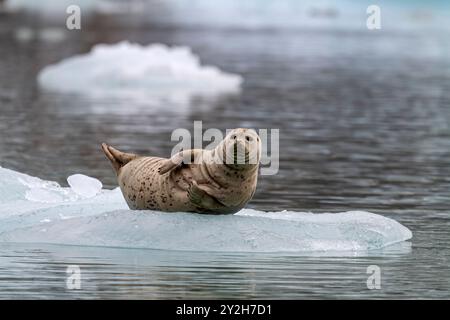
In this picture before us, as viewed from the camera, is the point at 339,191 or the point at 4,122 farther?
the point at 4,122

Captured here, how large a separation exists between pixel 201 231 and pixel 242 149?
564 millimetres

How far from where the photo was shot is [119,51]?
24.9 m

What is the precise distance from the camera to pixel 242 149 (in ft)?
31.0

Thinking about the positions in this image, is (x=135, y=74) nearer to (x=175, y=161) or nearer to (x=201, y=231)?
(x=175, y=161)

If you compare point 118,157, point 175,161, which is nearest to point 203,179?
point 175,161

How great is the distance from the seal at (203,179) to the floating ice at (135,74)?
1400 centimetres

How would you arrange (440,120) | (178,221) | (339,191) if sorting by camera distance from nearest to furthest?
(178,221), (339,191), (440,120)

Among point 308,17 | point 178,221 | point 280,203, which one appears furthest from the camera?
point 308,17

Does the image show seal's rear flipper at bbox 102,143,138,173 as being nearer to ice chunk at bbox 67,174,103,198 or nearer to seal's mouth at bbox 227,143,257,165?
ice chunk at bbox 67,174,103,198

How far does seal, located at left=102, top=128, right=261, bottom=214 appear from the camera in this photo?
31.2 feet

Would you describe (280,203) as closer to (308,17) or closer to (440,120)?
(440,120)

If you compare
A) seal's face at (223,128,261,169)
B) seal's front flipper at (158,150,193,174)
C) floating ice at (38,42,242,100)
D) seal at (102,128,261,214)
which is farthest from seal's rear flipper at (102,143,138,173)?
floating ice at (38,42,242,100)
